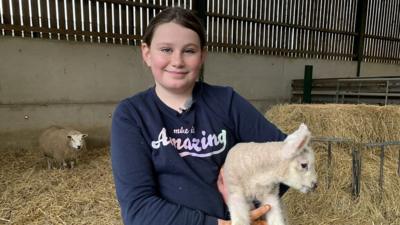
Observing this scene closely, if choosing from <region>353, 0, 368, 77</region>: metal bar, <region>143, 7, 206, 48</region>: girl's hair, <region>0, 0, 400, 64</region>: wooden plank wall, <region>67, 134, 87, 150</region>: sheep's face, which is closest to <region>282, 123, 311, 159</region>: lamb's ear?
<region>143, 7, 206, 48</region>: girl's hair

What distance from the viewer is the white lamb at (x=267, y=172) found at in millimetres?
1271

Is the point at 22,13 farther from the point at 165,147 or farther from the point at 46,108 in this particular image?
the point at 165,147

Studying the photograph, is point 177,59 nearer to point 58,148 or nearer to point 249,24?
point 58,148

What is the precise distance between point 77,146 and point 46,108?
3.83ft

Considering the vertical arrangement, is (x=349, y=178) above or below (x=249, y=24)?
below

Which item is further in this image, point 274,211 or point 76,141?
point 76,141

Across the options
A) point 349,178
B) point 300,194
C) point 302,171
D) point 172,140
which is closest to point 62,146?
point 300,194

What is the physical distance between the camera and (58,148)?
15.1 feet

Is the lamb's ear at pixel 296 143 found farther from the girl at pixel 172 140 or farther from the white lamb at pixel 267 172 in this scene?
the girl at pixel 172 140

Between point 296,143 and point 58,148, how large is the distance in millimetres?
4053

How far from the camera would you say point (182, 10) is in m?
1.29

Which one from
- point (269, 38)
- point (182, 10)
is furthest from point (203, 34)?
point (269, 38)

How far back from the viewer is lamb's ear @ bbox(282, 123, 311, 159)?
1229 mm

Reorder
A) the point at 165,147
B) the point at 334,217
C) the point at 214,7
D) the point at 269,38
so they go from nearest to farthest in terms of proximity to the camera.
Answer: the point at 165,147, the point at 334,217, the point at 214,7, the point at 269,38
